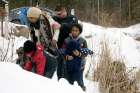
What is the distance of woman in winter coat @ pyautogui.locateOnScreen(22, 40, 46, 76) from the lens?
6.52m

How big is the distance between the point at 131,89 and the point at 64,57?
1241 millimetres

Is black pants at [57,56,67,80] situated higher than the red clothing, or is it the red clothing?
the red clothing

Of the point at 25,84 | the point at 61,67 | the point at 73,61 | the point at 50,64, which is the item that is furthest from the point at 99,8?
the point at 25,84

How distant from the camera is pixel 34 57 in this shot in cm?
653

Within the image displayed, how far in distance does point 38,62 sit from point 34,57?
0.30 ft

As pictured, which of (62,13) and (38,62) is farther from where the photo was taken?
(62,13)

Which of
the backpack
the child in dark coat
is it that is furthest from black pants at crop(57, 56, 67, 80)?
the backpack

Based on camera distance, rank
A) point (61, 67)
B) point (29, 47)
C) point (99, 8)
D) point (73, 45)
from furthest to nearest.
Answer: point (99, 8), point (61, 67), point (73, 45), point (29, 47)

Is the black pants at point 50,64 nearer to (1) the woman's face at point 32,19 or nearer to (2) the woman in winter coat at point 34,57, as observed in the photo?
(2) the woman in winter coat at point 34,57

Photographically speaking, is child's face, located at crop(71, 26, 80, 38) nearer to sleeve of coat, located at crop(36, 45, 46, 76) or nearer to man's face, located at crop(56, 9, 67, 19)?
man's face, located at crop(56, 9, 67, 19)

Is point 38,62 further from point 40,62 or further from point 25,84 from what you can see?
point 25,84

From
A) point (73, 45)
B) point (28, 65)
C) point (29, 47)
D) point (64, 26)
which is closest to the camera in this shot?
point (29, 47)

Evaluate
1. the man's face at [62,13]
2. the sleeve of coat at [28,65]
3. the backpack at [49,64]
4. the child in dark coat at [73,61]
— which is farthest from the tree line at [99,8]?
the sleeve of coat at [28,65]

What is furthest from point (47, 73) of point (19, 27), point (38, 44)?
point (19, 27)
